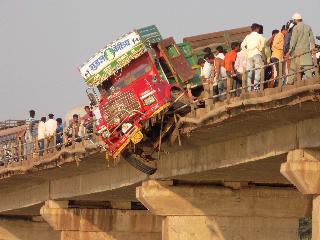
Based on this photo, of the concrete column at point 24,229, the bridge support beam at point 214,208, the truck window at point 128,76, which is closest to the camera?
the truck window at point 128,76

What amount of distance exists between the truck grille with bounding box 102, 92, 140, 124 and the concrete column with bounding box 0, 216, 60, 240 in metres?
27.5

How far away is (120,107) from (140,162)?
3424mm

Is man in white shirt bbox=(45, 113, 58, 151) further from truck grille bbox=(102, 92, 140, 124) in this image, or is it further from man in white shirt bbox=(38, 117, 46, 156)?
truck grille bbox=(102, 92, 140, 124)

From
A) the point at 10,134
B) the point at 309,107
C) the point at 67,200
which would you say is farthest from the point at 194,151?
the point at 10,134

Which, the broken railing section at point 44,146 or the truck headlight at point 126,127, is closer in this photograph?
the truck headlight at point 126,127

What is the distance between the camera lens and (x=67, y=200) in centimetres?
4528

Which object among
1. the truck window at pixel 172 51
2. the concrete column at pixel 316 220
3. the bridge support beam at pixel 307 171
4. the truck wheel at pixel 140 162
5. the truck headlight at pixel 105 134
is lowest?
the concrete column at pixel 316 220

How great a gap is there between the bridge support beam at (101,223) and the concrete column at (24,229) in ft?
38.4

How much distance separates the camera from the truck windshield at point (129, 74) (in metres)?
31.2

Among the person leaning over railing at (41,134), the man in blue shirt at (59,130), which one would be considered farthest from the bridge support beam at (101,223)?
the man in blue shirt at (59,130)

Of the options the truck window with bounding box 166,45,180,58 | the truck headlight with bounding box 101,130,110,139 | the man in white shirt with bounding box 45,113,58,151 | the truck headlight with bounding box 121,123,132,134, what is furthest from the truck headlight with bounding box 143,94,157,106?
the man in white shirt with bounding box 45,113,58,151

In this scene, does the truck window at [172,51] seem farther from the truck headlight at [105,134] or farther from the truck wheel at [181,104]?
the truck headlight at [105,134]

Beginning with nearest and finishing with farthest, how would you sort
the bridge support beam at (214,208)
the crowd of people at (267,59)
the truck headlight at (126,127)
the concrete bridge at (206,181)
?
the crowd of people at (267,59) → the concrete bridge at (206,181) → the truck headlight at (126,127) → the bridge support beam at (214,208)

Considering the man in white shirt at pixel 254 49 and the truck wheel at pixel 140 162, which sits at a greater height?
the man in white shirt at pixel 254 49
